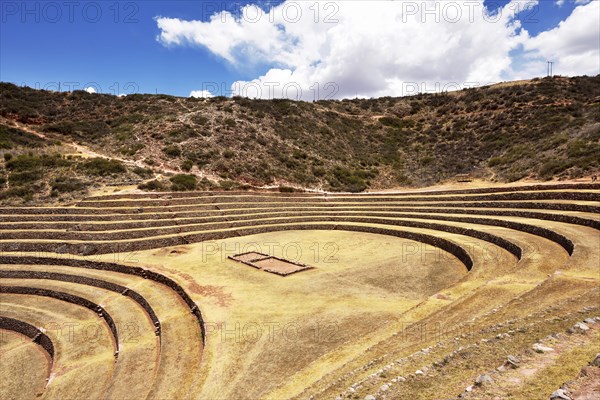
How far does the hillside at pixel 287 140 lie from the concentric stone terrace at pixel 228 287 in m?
6.12

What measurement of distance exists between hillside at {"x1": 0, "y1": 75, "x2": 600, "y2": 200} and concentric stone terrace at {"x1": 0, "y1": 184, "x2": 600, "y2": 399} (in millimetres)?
6121

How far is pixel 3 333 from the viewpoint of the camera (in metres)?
14.2

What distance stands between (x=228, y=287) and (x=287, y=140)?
3737 centimetres

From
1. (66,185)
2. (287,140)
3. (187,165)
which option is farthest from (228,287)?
(287,140)

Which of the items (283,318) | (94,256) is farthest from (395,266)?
(94,256)

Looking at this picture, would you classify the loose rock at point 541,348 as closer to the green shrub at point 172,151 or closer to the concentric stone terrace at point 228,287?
the concentric stone terrace at point 228,287

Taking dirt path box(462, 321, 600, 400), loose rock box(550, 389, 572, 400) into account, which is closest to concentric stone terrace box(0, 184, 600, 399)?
dirt path box(462, 321, 600, 400)

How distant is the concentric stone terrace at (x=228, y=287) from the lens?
368 inches

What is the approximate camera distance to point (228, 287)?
14.9m

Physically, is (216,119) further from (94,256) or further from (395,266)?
(395,266)

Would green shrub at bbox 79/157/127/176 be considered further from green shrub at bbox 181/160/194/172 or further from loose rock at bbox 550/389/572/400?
loose rock at bbox 550/389/572/400

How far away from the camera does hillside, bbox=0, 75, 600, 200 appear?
102ft

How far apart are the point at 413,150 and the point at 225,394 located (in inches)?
2090

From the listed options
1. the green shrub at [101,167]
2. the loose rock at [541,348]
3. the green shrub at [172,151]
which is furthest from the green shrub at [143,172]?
the loose rock at [541,348]
